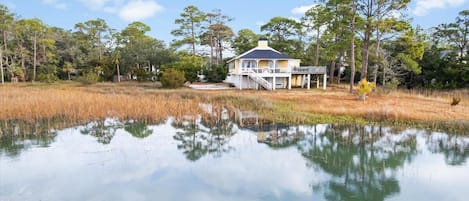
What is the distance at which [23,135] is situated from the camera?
9773 millimetres

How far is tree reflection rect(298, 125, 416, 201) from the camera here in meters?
6.16

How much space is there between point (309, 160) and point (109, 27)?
37185 millimetres

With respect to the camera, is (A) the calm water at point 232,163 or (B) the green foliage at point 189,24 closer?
(A) the calm water at point 232,163

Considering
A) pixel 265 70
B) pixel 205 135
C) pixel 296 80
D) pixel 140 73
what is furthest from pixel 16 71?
pixel 205 135

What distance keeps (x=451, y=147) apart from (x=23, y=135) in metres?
12.7

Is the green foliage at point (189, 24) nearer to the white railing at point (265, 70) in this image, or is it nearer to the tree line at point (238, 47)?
the tree line at point (238, 47)

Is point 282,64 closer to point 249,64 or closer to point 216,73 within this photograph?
point 249,64

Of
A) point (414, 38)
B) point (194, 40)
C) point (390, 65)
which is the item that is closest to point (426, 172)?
point (414, 38)

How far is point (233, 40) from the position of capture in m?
35.5

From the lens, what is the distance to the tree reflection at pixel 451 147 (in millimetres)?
7957

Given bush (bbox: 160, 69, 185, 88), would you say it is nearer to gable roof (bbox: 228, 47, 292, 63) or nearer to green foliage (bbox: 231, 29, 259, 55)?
gable roof (bbox: 228, 47, 292, 63)

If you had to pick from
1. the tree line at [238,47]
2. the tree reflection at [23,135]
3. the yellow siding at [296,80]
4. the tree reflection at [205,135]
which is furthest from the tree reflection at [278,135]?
the yellow siding at [296,80]

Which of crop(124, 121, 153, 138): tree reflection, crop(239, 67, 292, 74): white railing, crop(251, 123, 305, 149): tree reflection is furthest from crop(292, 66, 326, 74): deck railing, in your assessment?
crop(124, 121, 153, 138): tree reflection

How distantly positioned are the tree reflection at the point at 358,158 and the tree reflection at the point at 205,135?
2.44 meters
